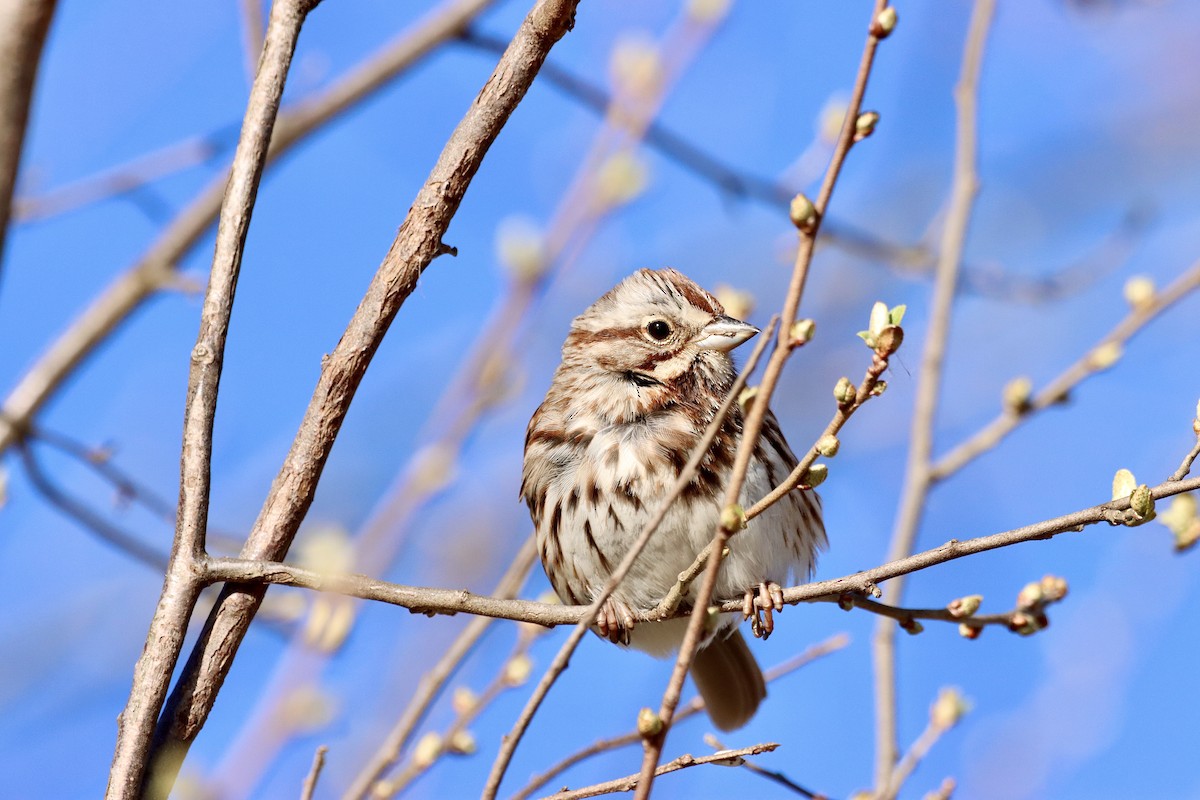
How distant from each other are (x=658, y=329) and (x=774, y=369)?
2.83m

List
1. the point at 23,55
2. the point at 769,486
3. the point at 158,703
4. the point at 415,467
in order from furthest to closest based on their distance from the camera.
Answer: the point at 769,486 < the point at 415,467 < the point at 23,55 < the point at 158,703

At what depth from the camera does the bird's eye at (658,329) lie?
4.77 meters

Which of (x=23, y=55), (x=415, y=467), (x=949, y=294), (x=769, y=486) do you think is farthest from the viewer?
(x=949, y=294)

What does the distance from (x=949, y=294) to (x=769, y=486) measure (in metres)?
0.99

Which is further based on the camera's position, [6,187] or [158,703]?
[6,187]

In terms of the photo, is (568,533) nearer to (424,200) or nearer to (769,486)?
(769,486)

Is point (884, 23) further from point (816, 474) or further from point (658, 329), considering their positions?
point (658, 329)

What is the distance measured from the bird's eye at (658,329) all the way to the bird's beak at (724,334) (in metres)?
0.14

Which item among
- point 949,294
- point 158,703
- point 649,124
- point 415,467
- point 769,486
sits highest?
point 649,124

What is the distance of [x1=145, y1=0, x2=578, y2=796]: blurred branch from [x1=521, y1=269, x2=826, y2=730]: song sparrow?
1.50 meters

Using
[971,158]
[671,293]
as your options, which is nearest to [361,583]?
[671,293]

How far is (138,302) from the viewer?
4.94 meters

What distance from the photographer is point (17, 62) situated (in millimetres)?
2643

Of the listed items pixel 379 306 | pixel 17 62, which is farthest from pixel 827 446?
pixel 17 62
